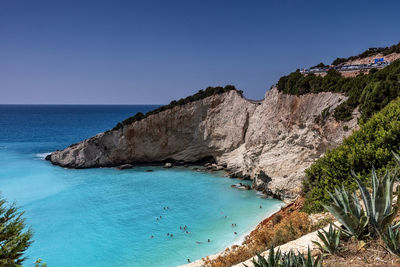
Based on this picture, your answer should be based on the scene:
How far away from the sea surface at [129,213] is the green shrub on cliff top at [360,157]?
9469 mm

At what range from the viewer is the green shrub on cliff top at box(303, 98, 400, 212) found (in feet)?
26.2

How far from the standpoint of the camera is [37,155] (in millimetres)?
48906

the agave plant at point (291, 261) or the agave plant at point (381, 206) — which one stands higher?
the agave plant at point (381, 206)

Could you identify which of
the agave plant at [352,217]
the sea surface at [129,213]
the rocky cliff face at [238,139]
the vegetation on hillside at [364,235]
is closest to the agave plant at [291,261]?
the vegetation on hillside at [364,235]

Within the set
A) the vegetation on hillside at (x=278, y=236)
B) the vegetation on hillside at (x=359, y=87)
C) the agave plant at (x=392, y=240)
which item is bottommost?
the vegetation on hillside at (x=278, y=236)

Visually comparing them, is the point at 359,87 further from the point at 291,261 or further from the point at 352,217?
the point at 291,261

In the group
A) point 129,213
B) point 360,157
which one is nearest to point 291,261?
point 360,157

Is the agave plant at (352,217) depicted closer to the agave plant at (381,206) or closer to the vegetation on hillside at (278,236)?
the agave plant at (381,206)

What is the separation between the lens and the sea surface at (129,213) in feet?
53.9

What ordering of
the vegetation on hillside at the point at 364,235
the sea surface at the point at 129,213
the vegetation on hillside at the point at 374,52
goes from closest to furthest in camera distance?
the vegetation on hillside at the point at 364,235 → the sea surface at the point at 129,213 → the vegetation on hillside at the point at 374,52

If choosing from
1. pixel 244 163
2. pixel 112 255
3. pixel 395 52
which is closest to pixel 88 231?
pixel 112 255

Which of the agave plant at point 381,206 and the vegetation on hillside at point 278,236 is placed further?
the vegetation on hillside at point 278,236

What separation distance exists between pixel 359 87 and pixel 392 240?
17.3 metres

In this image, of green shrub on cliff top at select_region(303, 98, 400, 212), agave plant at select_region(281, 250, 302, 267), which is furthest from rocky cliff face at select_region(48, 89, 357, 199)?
agave plant at select_region(281, 250, 302, 267)
